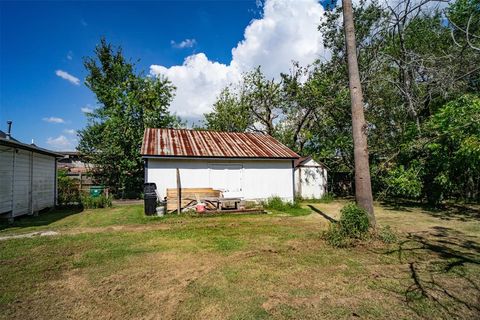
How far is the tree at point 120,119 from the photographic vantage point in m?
17.5

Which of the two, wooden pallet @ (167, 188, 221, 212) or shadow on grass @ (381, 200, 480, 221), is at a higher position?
wooden pallet @ (167, 188, 221, 212)

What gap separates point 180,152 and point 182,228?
506 cm

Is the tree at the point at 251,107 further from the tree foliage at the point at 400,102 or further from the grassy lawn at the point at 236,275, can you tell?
the grassy lawn at the point at 236,275

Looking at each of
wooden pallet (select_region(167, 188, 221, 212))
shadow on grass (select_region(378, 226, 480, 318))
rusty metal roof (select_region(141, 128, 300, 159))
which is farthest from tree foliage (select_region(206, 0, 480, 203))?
wooden pallet (select_region(167, 188, 221, 212))

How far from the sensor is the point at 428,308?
3.28 metres

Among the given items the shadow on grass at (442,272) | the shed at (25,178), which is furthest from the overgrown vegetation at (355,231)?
the shed at (25,178)

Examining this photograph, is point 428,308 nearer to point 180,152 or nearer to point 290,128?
point 180,152

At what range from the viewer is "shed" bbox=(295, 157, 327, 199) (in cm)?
1719

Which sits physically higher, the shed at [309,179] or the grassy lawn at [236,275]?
the shed at [309,179]

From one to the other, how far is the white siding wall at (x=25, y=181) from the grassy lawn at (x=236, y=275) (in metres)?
2.41

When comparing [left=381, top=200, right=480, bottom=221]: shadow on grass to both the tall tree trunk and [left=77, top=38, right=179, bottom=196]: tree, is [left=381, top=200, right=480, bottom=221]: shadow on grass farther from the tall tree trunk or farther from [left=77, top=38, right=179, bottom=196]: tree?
[left=77, top=38, right=179, bottom=196]: tree

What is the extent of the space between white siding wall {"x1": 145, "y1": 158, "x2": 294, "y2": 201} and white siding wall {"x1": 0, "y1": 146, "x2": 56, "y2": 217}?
15.4 ft

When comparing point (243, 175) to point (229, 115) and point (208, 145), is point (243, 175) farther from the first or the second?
point (229, 115)

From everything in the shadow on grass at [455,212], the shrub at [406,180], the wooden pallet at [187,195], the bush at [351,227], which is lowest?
the shadow on grass at [455,212]
